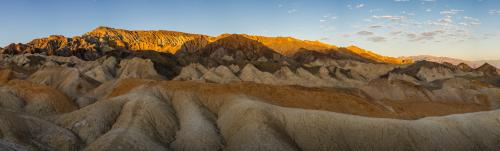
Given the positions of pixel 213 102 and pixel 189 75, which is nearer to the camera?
pixel 213 102

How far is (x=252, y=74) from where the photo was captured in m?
179

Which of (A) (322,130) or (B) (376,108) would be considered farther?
(B) (376,108)

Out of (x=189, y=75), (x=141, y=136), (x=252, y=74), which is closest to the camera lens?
(x=141, y=136)

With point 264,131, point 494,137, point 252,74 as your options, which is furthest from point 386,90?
point 264,131

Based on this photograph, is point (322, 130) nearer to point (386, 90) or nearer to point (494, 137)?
point (494, 137)

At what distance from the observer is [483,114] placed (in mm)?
61312

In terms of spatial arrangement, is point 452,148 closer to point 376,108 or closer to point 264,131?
point 376,108

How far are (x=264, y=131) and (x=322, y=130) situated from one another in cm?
708

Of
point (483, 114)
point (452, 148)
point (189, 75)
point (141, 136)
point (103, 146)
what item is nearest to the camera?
point (103, 146)

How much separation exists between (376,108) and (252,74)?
111 m

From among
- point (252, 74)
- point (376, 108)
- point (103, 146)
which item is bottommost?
point (252, 74)

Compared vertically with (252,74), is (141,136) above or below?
above

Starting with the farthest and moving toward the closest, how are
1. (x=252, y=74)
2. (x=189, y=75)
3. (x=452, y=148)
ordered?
(x=252, y=74) < (x=189, y=75) < (x=452, y=148)

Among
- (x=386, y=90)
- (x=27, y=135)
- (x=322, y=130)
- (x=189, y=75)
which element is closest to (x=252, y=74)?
(x=189, y=75)
